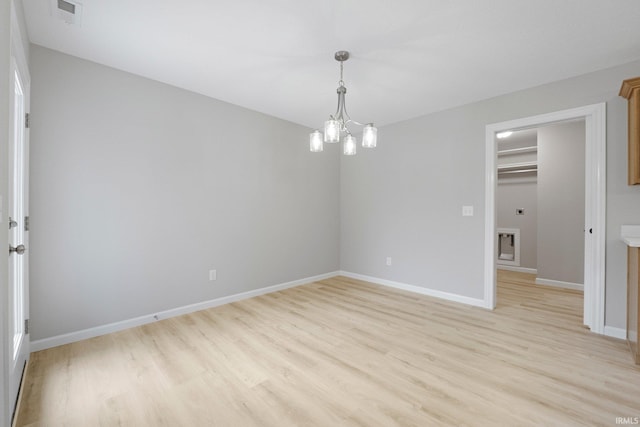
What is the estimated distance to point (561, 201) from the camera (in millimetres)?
4180

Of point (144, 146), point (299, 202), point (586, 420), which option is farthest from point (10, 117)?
point (586, 420)

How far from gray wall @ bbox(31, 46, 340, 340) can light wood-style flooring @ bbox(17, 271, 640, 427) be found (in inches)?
16.3

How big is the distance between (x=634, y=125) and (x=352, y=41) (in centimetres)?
247

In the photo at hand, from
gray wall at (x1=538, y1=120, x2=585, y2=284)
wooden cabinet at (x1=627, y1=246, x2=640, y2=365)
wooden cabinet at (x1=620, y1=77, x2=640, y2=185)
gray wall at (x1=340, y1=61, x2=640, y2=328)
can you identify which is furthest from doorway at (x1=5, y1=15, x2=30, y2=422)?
gray wall at (x1=538, y1=120, x2=585, y2=284)

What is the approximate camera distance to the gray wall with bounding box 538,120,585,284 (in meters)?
4.03

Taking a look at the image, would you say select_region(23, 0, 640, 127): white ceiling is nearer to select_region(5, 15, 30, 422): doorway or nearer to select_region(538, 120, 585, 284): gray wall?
select_region(5, 15, 30, 422): doorway

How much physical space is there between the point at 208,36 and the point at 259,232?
2.34 m

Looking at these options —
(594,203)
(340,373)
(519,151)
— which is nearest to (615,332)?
(594,203)

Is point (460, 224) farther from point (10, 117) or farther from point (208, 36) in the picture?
point (10, 117)

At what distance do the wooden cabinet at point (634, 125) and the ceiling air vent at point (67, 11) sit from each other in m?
4.21

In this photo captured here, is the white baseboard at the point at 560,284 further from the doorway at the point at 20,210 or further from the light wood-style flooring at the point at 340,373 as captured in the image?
the doorway at the point at 20,210

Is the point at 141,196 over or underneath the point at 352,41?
underneath

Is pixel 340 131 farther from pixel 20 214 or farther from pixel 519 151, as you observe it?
pixel 519 151

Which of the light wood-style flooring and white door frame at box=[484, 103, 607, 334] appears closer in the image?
the light wood-style flooring
